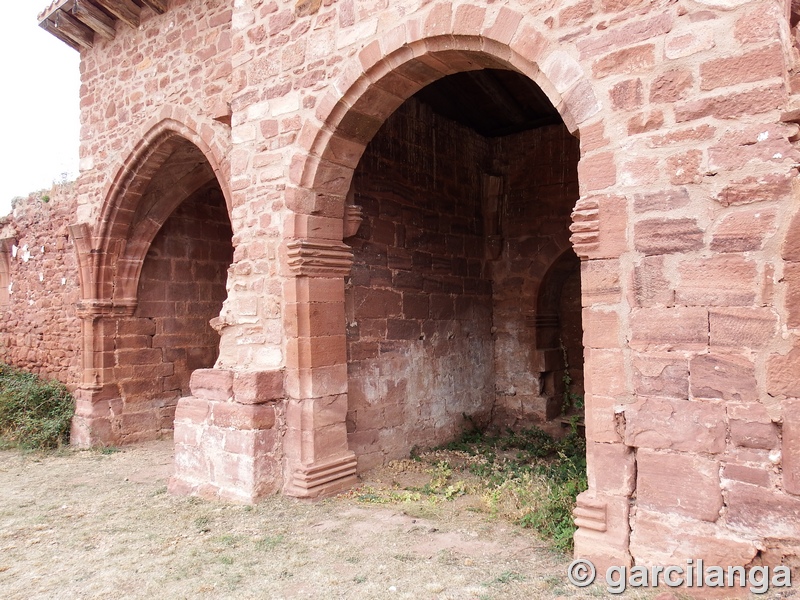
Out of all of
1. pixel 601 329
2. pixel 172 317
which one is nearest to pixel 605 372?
pixel 601 329

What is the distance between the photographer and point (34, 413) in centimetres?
772

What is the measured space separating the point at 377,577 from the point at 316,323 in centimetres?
200

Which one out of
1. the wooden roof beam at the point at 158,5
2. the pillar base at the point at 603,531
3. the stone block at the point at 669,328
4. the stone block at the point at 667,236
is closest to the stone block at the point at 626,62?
the stone block at the point at 667,236

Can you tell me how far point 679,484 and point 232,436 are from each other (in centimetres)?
312

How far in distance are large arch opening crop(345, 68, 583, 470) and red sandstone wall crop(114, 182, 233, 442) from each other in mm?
3567

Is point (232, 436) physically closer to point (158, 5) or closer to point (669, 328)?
point (669, 328)

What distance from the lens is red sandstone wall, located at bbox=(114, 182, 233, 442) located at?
7.71m

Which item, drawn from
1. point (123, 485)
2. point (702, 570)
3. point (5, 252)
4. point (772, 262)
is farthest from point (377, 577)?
point (5, 252)

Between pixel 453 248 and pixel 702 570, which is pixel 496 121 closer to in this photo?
pixel 453 248

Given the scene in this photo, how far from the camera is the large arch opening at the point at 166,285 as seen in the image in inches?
297

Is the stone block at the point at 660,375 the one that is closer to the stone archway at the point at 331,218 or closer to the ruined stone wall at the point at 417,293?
the stone archway at the point at 331,218

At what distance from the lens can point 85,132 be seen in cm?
770

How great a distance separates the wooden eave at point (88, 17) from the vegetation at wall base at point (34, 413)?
14.8ft

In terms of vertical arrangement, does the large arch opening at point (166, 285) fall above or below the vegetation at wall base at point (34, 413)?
above
